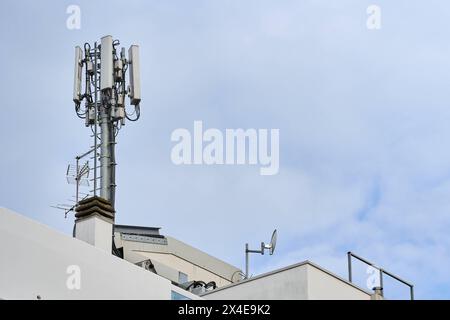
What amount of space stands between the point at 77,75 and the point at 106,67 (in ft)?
6.52

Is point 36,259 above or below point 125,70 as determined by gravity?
below

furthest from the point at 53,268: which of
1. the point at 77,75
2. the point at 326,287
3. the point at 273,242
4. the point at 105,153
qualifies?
the point at 77,75

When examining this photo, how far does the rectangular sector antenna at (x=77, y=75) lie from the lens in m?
56.7

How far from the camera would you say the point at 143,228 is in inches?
2368

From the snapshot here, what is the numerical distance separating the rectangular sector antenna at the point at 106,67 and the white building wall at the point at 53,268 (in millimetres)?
25253

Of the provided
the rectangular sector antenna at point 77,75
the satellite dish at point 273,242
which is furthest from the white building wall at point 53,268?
the rectangular sector antenna at point 77,75

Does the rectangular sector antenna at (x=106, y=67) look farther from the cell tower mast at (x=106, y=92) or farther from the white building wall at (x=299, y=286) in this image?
the white building wall at (x=299, y=286)

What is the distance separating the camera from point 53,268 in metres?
28.5
